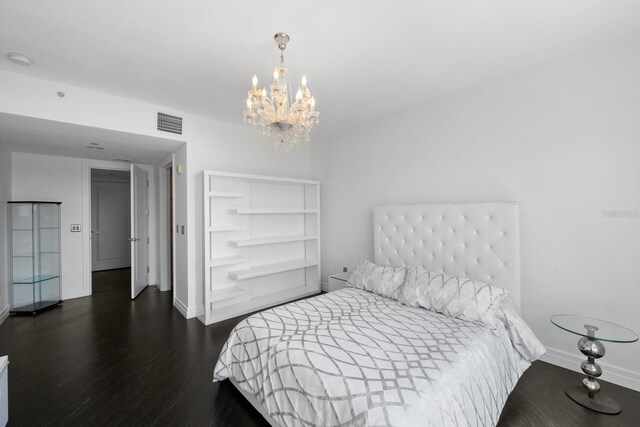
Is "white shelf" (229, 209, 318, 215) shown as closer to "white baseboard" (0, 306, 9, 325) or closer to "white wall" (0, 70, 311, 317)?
"white wall" (0, 70, 311, 317)

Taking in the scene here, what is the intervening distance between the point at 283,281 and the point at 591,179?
376 centimetres

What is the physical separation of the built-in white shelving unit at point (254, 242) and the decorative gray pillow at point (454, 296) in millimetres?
1898

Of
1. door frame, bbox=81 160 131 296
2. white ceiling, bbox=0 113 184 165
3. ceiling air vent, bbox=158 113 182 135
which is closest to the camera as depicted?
white ceiling, bbox=0 113 184 165

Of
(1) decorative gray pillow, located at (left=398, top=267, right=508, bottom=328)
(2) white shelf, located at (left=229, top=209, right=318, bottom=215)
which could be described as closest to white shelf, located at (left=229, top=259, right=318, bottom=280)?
(2) white shelf, located at (left=229, top=209, right=318, bottom=215)

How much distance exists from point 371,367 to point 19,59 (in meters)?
3.56

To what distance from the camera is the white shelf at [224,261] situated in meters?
3.31

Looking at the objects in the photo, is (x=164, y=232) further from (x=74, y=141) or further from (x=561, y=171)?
(x=561, y=171)

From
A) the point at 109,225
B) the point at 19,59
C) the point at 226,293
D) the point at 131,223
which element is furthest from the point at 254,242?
the point at 109,225

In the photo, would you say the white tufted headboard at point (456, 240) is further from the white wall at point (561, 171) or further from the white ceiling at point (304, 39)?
the white ceiling at point (304, 39)

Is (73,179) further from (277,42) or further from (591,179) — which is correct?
(591,179)

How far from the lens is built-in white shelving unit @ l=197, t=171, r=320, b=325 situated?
337cm

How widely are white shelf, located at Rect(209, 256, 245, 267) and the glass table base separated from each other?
3.36 m

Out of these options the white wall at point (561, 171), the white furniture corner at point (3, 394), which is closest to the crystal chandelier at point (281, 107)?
the white wall at point (561, 171)

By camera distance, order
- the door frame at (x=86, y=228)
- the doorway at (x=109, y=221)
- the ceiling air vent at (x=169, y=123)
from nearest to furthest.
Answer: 1. the ceiling air vent at (x=169, y=123)
2. the door frame at (x=86, y=228)
3. the doorway at (x=109, y=221)
